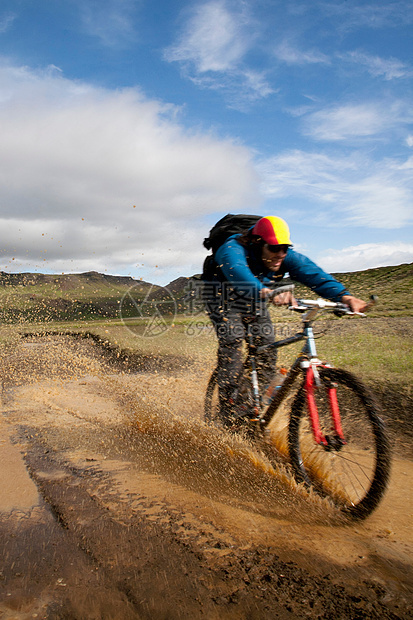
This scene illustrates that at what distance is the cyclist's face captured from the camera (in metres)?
3.99

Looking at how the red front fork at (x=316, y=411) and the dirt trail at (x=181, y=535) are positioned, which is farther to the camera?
the red front fork at (x=316, y=411)

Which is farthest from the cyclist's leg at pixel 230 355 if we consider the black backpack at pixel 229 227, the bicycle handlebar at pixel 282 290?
the bicycle handlebar at pixel 282 290

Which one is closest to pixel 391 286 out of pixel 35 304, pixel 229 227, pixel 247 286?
pixel 35 304

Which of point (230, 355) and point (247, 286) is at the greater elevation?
point (247, 286)

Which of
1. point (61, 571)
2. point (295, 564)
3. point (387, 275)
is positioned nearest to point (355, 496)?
point (295, 564)

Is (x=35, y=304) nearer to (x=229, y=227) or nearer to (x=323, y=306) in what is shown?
(x=229, y=227)

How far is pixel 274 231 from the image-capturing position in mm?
3812

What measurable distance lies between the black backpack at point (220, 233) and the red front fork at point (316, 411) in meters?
1.62

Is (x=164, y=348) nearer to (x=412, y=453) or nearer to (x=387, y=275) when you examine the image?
→ (x=387, y=275)

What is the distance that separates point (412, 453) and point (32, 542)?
3.68 m

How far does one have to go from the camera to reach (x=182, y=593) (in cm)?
208

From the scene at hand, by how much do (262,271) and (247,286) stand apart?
24.9 inches

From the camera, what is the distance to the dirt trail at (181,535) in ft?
6.66

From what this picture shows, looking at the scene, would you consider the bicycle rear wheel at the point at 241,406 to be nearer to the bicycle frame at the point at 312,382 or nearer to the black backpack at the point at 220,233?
the bicycle frame at the point at 312,382
